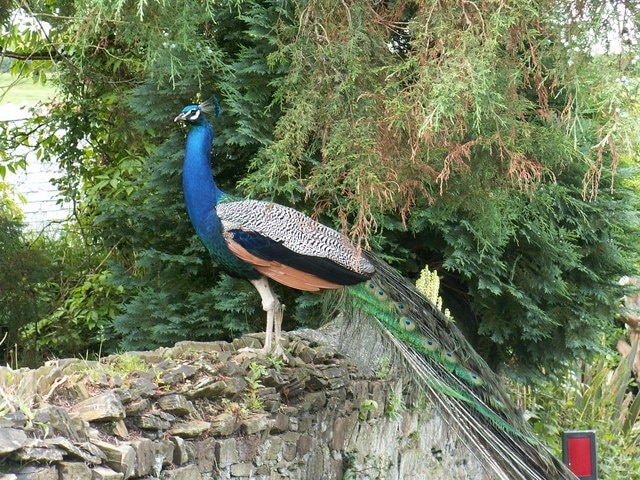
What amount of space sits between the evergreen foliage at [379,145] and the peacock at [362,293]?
265mm

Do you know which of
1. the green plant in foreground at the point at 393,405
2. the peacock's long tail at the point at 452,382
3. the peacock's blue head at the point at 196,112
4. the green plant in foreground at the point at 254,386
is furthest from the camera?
the green plant in foreground at the point at 393,405

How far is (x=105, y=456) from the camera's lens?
10.9ft

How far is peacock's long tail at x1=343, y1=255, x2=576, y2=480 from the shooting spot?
549 centimetres

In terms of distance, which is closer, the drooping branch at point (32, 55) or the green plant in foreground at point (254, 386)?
the green plant in foreground at point (254, 386)

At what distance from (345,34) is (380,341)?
198cm

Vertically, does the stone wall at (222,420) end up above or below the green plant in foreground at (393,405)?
above

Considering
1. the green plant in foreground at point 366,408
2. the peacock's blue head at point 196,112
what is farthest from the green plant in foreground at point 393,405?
the peacock's blue head at point 196,112

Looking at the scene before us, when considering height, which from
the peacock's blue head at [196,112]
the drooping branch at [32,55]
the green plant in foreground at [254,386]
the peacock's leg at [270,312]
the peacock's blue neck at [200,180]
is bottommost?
the green plant in foreground at [254,386]

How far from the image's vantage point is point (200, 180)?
17.1ft

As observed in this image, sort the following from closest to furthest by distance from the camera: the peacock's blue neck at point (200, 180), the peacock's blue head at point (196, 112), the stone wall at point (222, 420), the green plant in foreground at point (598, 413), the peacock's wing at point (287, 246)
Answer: the stone wall at point (222, 420) < the peacock's wing at point (287, 246) < the peacock's blue neck at point (200, 180) < the peacock's blue head at point (196, 112) < the green plant in foreground at point (598, 413)

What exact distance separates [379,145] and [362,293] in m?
1.37

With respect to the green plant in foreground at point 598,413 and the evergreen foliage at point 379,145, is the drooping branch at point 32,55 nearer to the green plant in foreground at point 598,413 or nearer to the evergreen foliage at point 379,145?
the evergreen foliage at point 379,145

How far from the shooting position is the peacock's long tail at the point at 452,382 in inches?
216

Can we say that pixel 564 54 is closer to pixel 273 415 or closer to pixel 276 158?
pixel 276 158
